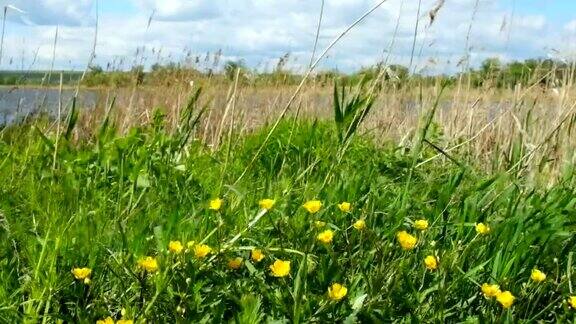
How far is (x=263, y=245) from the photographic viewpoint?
202cm

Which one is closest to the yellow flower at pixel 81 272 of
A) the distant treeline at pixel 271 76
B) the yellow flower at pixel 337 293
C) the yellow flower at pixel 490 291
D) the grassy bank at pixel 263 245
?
the grassy bank at pixel 263 245

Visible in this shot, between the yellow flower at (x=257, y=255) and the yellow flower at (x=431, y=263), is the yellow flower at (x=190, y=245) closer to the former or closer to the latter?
the yellow flower at (x=257, y=255)

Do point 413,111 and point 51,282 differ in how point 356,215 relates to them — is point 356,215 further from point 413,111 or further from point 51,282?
point 413,111

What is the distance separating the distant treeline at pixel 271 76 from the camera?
4.95 meters

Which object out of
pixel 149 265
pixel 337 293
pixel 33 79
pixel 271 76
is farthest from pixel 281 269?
pixel 271 76

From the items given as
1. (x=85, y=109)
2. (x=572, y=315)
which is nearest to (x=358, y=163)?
(x=572, y=315)

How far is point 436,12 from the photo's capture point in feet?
9.27

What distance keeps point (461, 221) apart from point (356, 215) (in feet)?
1.06

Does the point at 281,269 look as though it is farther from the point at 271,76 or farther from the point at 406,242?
the point at 271,76

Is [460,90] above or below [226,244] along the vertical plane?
above

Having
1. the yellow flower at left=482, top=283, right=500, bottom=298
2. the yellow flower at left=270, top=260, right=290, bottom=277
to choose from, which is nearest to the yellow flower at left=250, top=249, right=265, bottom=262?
the yellow flower at left=270, top=260, right=290, bottom=277

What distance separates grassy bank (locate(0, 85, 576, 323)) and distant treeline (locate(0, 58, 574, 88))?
1870mm

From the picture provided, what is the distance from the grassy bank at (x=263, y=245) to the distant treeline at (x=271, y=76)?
1870 millimetres

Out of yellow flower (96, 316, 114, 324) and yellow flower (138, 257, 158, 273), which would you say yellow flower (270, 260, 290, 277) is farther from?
yellow flower (96, 316, 114, 324)
